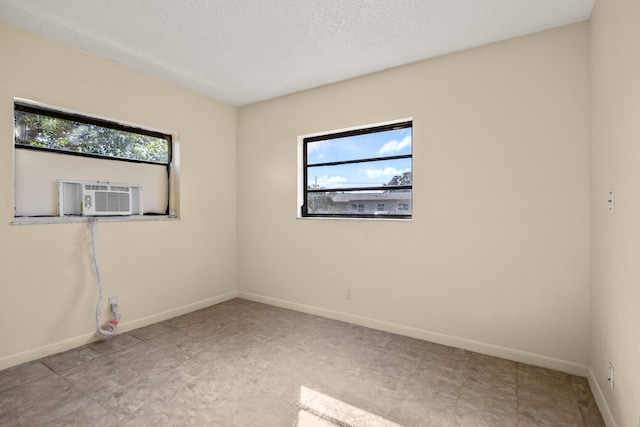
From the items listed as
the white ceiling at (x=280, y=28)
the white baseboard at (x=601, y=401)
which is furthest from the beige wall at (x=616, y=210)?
the white ceiling at (x=280, y=28)

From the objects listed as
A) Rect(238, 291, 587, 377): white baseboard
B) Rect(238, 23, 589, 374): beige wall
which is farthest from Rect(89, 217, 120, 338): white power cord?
Rect(238, 23, 589, 374): beige wall

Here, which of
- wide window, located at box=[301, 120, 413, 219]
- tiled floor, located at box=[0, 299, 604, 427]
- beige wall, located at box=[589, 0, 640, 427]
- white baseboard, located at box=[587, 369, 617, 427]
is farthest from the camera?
wide window, located at box=[301, 120, 413, 219]

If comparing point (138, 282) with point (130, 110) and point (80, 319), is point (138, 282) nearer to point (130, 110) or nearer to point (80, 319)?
point (80, 319)

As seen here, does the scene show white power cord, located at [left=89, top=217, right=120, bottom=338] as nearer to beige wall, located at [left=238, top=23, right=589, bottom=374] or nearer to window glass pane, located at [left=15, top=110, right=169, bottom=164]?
window glass pane, located at [left=15, top=110, right=169, bottom=164]

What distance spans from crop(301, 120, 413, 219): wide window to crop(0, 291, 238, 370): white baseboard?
5.81 feet

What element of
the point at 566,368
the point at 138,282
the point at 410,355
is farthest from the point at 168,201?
the point at 566,368

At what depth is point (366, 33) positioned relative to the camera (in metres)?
2.50

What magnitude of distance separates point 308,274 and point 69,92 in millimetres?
2883

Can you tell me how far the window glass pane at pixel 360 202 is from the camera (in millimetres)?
3246

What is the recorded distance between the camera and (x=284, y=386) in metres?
2.17

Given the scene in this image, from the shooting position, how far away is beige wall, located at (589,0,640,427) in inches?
56.6

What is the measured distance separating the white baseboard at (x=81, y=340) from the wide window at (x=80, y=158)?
1105 mm

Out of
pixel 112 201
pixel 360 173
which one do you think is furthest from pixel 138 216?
pixel 360 173

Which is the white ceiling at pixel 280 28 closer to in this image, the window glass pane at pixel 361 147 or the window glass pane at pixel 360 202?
the window glass pane at pixel 361 147
